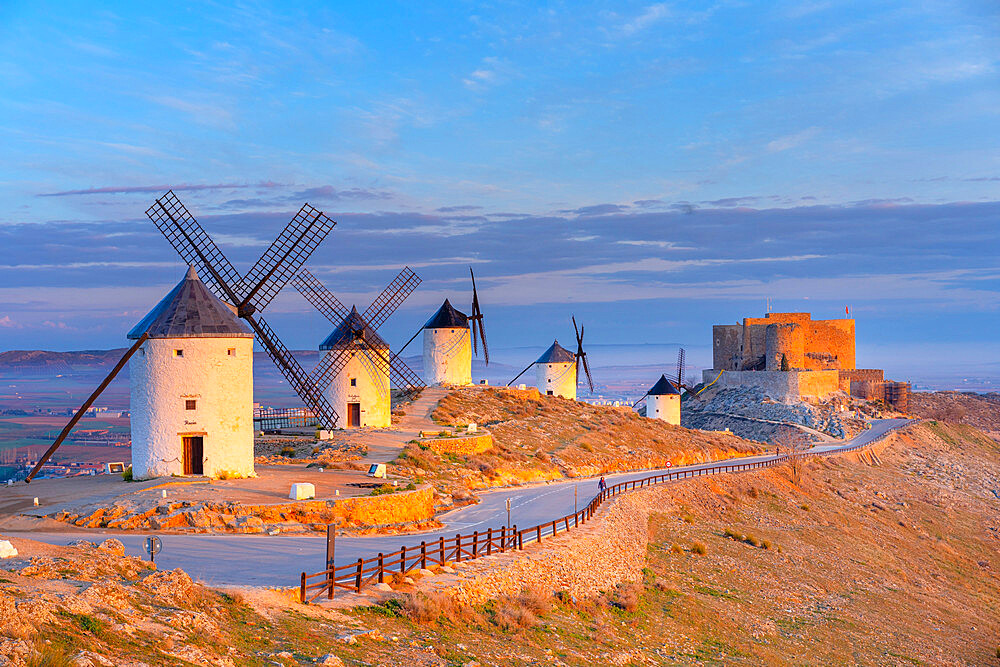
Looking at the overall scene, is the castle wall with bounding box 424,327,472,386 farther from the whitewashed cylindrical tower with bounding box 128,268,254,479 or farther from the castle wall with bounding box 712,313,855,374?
the castle wall with bounding box 712,313,855,374

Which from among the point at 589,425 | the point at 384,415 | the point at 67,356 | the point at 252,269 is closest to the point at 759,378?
the point at 589,425

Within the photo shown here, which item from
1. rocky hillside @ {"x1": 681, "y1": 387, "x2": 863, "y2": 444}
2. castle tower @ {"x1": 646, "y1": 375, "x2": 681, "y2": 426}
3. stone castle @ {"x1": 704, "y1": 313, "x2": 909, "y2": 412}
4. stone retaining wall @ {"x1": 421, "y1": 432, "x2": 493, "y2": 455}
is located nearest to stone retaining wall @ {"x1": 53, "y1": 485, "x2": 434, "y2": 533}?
stone retaining wall @ {"x1": 421, "y1": 432, "x2": 493, "y2": 455}

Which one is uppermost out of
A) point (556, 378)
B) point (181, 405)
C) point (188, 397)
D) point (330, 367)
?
point (330, 367)

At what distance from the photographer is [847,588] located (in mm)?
31688

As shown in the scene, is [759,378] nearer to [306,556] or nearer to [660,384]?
[660,384]

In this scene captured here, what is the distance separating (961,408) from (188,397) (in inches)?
4519

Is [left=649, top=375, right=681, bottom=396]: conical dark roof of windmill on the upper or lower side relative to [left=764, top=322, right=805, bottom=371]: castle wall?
lower

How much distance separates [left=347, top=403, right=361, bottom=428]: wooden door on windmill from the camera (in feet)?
148

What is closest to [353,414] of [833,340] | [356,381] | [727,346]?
[356,381]

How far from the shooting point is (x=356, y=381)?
4503 cm

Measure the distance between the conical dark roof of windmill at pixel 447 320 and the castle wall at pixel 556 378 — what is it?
11488 millimetres

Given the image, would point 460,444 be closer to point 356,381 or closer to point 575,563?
point 356,381

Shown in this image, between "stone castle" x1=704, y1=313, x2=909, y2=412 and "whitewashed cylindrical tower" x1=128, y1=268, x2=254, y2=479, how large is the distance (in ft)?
217

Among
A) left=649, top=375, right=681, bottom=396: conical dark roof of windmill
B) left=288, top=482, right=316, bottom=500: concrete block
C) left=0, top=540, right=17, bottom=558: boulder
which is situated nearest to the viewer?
→ left=0, top=540, right=17, bottom=558: boulder
